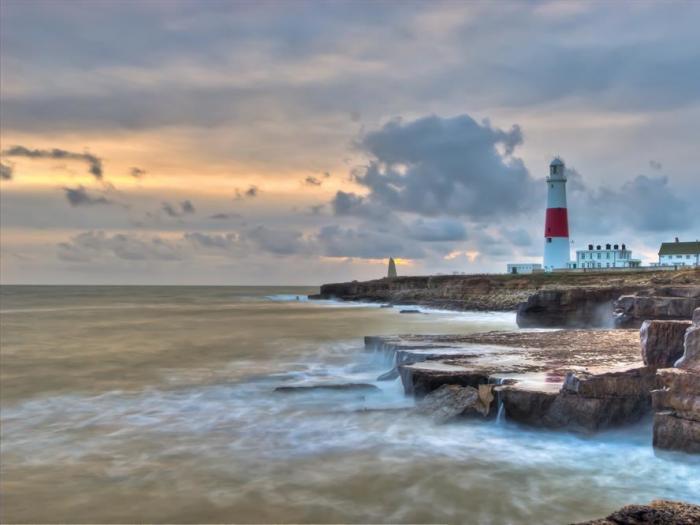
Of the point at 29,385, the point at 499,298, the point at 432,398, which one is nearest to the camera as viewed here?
the point at 432,398

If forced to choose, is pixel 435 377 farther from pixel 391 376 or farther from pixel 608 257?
pixel 608 257

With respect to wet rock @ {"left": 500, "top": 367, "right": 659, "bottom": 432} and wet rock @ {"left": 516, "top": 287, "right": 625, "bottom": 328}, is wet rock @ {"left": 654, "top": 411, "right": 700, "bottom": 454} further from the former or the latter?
wet rock @ {"left": 516, "top": 287, "right": 625, "bottom": 328}

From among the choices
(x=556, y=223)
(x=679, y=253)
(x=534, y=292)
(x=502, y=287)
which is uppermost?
(x=556, y=223)

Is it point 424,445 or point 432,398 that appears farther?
point 432,398

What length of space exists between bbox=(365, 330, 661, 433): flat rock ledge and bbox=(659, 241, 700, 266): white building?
55837mm

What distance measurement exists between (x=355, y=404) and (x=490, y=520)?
5285mm

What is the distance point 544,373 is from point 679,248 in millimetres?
65213

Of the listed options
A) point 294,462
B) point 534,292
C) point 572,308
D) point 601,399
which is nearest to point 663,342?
point 601,399

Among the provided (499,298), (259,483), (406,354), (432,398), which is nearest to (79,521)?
(259,483)

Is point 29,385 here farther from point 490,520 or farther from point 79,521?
point 490,520

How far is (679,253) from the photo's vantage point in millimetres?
66562

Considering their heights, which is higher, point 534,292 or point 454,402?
point 534,292

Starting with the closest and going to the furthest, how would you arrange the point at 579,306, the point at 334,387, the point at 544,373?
the point at 544,373, the point at 334,387, the point at 579,306

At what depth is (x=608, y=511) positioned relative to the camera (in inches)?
285
